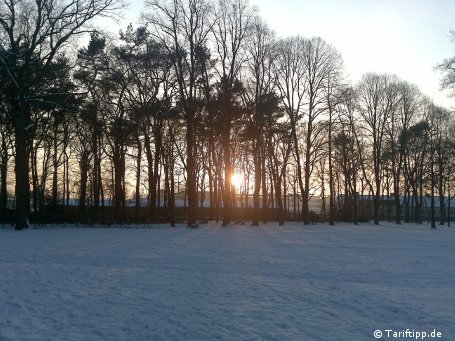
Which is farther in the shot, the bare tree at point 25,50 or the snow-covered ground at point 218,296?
the bare tree at point 25,50

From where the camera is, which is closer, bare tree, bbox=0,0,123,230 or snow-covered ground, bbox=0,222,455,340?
snow-covered ground, bbox=0,222,455,340

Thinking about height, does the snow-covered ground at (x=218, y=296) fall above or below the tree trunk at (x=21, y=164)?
below

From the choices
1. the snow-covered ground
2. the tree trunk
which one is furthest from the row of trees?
the snow-covered ground

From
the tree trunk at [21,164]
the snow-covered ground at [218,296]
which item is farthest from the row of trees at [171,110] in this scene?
the snow-covered ground at [218,296]

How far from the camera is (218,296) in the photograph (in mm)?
9469

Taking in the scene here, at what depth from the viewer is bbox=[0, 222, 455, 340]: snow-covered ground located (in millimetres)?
7121

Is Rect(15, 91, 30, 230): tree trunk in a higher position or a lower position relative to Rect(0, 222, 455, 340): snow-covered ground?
higher

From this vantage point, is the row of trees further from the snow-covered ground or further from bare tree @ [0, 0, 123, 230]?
the snow-covered ground

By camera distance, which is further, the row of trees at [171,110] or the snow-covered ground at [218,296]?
the row of trees at [171,110]

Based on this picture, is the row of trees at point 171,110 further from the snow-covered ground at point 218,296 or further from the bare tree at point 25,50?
the snow-covered ground at point 218,296

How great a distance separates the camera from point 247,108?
3756 centimetres

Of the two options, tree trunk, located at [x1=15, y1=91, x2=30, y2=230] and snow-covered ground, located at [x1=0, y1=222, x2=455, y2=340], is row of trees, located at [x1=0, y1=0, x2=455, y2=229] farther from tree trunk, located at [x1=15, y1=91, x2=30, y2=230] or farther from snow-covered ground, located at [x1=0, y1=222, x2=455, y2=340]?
snow-covered ground, located at [x1=0, y1=222, x2=455, y2=340]

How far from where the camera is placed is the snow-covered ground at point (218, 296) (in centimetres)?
712

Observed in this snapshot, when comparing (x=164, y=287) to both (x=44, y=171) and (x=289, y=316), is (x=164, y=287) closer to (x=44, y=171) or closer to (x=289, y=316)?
(x=289, y=316)
